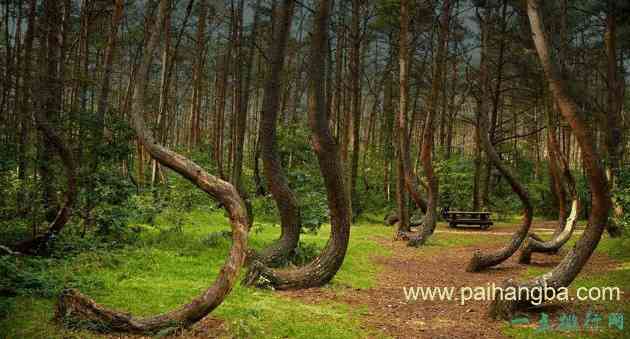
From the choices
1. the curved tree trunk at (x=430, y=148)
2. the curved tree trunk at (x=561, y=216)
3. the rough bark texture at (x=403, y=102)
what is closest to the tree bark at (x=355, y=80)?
the rough bark texture at (x=403, y=102)

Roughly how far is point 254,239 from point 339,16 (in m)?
14.3

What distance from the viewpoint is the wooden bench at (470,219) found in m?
20.0

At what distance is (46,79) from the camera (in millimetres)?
9023

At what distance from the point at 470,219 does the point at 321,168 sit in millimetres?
14060

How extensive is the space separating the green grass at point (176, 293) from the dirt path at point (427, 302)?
334mm

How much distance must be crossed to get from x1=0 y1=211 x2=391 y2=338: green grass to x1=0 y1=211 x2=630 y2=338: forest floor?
0.01m

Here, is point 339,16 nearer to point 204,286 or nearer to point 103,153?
point 103,153

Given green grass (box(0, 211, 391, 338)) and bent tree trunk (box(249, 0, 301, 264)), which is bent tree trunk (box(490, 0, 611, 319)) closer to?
green grass (box(0, 211, 391, 338))

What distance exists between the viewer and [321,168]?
26.0 ft

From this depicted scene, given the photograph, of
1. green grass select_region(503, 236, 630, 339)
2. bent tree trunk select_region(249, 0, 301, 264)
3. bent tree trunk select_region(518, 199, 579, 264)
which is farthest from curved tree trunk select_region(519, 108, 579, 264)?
bent tree trunk select_region(249, 0, 301, 264)

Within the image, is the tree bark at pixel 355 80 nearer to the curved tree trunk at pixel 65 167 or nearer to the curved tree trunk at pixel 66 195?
the curved tree trunk at pixel 65 167

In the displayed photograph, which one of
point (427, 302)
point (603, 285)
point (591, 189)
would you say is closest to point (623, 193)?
point (603, 285)

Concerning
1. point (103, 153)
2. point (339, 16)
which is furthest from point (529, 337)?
point (339, 16)

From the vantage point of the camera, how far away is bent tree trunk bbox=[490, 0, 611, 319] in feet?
21.4
